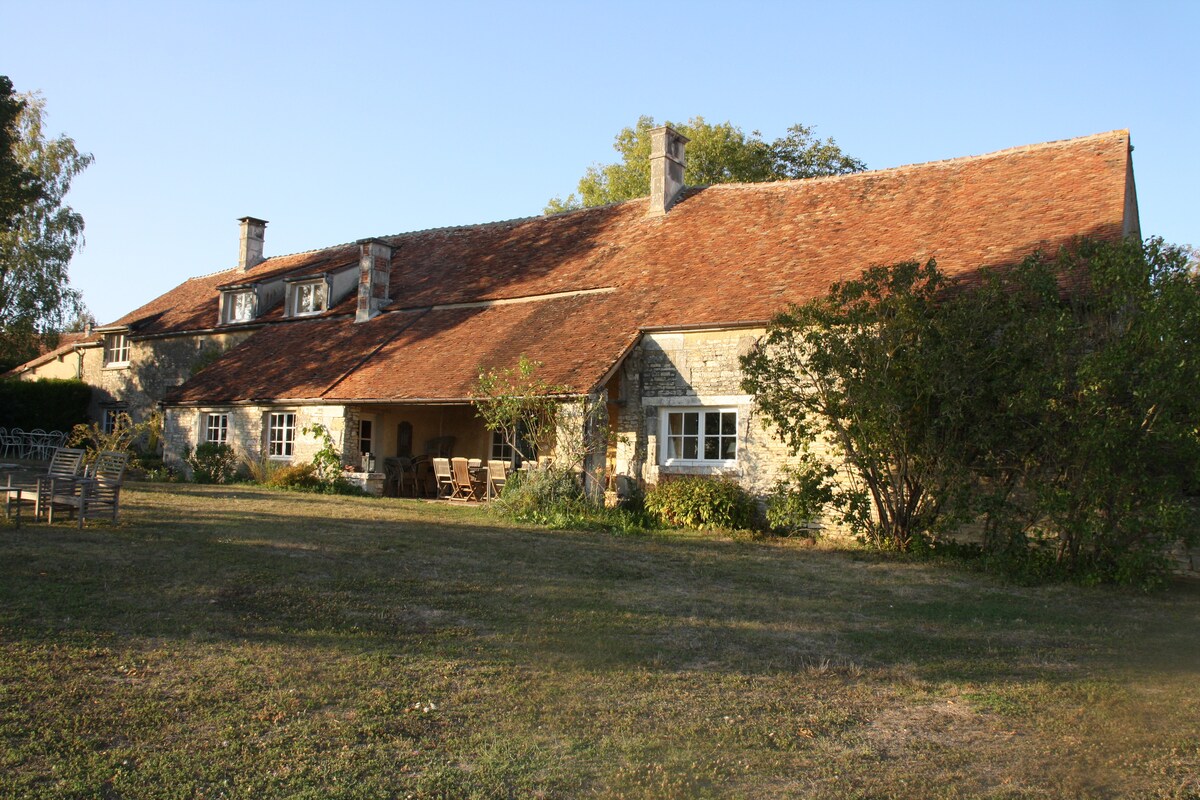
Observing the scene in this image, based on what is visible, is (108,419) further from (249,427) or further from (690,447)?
(690,447)

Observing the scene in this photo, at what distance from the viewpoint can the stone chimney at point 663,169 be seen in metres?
20.2

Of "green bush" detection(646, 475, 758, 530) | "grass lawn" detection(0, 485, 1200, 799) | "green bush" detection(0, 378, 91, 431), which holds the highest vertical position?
"green bush" detection(0, 378, 91, 431)

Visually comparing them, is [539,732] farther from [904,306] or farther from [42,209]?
[42,209]

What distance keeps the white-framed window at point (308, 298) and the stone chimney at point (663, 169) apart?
8.57m

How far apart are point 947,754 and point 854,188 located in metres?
15.0

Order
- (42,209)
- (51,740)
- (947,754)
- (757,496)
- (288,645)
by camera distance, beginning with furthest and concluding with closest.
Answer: (42,209), (757,496), (288,645), (947,754), (51,740)

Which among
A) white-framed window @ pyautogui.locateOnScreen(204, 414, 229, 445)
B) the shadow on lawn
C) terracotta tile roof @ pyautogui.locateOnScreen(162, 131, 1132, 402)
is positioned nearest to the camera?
the shadow on lawn

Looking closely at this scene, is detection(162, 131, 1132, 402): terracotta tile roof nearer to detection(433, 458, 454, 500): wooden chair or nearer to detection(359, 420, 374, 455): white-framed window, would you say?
detection(359, 420, 374, 455): white-framed window

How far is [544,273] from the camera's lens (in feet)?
65.1

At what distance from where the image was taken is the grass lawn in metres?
4.52

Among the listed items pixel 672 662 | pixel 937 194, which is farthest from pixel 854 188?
pixel 672 662

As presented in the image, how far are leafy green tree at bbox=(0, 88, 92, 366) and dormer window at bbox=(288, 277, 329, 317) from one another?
24.0 feet

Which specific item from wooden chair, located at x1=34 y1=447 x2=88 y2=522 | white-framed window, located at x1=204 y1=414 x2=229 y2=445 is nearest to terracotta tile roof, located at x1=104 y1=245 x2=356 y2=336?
white-framed window, located at x1=204 y1=414 x2=229 y2=445

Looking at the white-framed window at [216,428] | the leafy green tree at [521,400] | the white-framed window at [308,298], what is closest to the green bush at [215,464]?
the white-framed window at [216,428]
